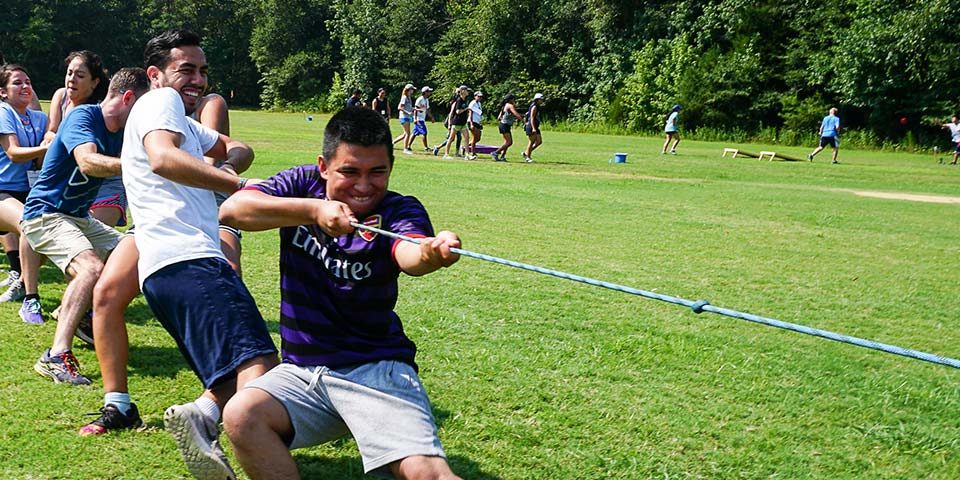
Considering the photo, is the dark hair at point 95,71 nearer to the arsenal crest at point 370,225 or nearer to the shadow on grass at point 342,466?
the shadow on grass at point 342,466

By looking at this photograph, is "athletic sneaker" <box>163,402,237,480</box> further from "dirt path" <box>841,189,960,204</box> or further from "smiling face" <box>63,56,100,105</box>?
"dirt path" <box>841,189,960,204</box>

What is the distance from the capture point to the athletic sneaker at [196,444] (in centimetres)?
311

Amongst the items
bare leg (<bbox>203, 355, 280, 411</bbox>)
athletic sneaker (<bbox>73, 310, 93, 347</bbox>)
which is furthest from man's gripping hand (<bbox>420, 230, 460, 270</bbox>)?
athletic sneaker (<bbox>73, 310, 93, 347</bbox>)

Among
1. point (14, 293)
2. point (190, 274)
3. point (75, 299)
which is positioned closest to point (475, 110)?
point (14, 293)

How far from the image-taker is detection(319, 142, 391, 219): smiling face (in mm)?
3111

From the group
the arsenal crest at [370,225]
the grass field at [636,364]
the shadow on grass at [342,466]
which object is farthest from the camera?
the grass field at [636,364]

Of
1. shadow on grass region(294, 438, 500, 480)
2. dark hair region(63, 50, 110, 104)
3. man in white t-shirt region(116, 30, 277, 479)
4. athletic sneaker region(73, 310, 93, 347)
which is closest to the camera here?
man in white t-shirt region(116, 30, 277, 479)

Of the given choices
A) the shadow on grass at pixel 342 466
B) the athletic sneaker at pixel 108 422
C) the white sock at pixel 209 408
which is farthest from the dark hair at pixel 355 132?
the athletic sneaker at pixel 108 422

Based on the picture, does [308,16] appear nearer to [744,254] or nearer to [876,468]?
[744,254]

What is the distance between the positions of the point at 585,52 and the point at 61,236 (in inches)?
2044

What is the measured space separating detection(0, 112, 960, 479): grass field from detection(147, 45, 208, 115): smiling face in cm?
167

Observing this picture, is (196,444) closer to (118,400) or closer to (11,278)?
(118,400)

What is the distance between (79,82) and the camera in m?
5.64

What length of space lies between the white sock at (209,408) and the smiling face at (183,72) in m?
1.47
